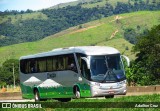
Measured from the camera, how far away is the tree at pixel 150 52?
270ft

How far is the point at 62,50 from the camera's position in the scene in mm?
31125

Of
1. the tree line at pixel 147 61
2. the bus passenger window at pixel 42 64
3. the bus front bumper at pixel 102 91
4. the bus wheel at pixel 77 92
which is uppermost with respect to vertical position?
the bus passenger window at pixel 42 64

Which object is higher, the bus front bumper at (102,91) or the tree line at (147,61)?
the bus front bumper at (102,91)

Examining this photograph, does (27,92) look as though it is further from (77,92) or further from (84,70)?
(84,70)

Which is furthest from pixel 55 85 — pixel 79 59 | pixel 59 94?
pixel 79 59

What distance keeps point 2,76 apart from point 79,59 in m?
134

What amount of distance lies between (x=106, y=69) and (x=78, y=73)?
6.12ft

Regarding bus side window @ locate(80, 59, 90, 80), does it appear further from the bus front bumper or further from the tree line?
the tree line

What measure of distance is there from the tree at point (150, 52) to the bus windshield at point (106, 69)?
163 feet

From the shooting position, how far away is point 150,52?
301 ft

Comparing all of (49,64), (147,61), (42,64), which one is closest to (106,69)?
(49,64)

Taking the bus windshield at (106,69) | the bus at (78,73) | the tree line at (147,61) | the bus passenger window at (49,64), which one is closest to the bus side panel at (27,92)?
the bus at (78,73)

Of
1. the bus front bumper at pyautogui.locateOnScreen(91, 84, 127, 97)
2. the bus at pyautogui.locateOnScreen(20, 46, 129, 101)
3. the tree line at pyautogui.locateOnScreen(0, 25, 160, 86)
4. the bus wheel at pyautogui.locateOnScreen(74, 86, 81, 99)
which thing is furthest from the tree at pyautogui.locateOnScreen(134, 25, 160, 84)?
the bus front bumper at pyautogui.locateOnScreen(91, 84, 127, 97)

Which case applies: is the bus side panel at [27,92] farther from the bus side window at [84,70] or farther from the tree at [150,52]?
the tree at [150,52]
